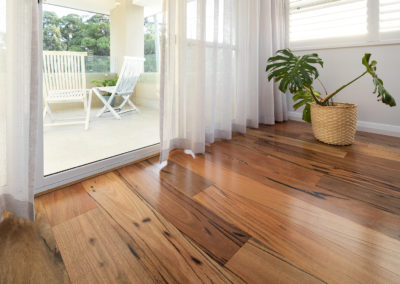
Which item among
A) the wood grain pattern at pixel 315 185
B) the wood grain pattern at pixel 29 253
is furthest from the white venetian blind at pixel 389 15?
the wood grain pattern at pixel 29 253

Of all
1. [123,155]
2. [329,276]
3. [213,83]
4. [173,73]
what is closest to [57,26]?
[173,73]

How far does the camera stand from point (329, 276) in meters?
0.63

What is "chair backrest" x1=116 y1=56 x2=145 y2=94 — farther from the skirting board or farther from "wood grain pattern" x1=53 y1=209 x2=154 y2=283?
the skirting board

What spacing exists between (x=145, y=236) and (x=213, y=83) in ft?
4.28

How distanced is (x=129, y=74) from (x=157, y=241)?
1954 millimetres

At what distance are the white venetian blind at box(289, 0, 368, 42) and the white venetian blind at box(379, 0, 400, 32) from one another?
12cm

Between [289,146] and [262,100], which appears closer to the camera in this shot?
[289,146]

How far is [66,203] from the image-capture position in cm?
101

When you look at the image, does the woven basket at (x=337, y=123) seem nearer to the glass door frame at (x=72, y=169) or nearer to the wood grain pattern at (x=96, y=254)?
the glass door frame at (x=72, y=169)

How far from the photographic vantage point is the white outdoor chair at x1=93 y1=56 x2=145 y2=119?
221cm

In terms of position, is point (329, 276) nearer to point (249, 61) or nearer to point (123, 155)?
point (123, 155)

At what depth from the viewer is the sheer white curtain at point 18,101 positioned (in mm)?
776

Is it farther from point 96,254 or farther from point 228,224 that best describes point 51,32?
point 228,224

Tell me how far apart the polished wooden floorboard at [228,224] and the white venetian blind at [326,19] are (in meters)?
1.55
